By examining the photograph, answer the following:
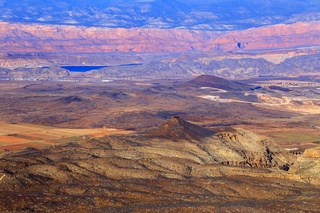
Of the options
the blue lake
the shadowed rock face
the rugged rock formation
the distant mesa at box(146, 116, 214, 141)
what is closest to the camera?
the shadowed rock face

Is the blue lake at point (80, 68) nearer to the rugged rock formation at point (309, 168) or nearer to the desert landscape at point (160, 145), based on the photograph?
the desert landscape at point (160, 145)

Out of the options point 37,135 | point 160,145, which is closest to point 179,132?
point 160,145

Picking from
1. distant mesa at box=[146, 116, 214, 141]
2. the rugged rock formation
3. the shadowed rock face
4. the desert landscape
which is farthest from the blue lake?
the rugged rock formation

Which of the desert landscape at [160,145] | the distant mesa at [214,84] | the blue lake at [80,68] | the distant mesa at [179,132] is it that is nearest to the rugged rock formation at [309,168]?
the desert landscape at [160,145]

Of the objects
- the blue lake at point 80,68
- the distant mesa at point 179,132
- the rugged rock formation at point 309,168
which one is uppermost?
the distant mesa at point 179,132

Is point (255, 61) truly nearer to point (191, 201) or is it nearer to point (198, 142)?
point (198, 142)

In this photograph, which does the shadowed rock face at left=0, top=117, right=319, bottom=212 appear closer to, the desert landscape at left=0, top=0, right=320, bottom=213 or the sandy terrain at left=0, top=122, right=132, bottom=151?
the desert landscape at left=0, top=0, right=320, bottom=213

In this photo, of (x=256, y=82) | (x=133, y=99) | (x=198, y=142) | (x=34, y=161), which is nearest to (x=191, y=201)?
(x=34, y=161)

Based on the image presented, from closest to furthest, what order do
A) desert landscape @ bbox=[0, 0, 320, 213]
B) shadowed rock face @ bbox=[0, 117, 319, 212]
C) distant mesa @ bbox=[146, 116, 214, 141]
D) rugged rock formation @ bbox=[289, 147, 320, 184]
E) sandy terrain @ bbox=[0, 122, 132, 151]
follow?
1. shadowed rock face @ bbox=[0, 117, 319, 212]
2. desert landscape @ bbox=[0, 0, 320, 213]
3. rugged rock formation @ bbox=[289, 147, 320, 184]
4. distant mesa @ bbox=[146, 116, 214, 141]
5. sandy terrain @ bbox=[0, 122, 132, 151]

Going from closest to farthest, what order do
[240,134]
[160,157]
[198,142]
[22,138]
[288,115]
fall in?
[160,157]
[198,142]
[240,134]
[22,138]
[288,115]
